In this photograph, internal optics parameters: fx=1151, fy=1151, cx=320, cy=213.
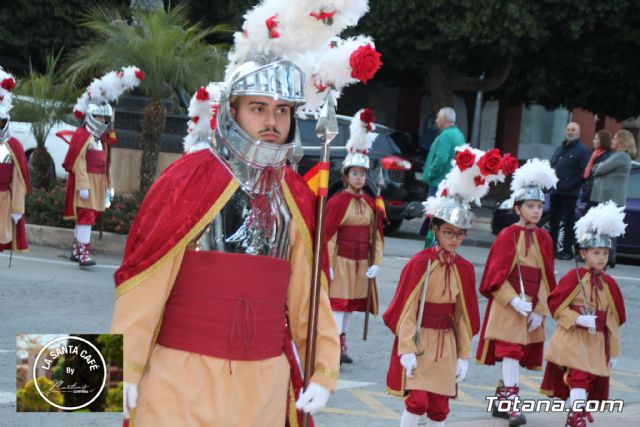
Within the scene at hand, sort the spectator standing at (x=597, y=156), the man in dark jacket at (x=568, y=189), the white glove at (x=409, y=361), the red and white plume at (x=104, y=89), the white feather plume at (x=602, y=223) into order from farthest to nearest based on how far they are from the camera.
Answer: the man in dark jacket at (x=568, y=189) < the spectator standing at (x=597, y=156) < the red and white plume at (x=104, y=89) < the white feather plume at (x=602, y=223) < the white glove at (x=409, y=361)

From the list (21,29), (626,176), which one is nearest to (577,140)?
(626,176)

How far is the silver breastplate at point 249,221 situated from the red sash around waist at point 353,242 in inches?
211

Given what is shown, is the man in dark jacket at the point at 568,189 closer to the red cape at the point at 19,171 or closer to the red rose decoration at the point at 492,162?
the red cape at the point at 19,171

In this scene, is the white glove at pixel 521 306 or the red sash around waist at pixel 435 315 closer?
the red sash around waist at pixel 435 315

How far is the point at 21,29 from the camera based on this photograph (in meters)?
28.3

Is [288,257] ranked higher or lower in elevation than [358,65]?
lower

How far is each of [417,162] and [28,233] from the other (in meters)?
8.58

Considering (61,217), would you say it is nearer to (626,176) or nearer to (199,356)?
(626,176)

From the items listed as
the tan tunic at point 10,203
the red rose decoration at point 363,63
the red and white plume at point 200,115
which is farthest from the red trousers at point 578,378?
the tan tunic at point 10,203

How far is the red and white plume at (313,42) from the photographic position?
441cm

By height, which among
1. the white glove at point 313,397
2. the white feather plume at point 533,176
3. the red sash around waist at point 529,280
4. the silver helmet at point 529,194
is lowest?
the white glove at point 313,397

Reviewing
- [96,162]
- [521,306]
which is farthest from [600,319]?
[96,162]

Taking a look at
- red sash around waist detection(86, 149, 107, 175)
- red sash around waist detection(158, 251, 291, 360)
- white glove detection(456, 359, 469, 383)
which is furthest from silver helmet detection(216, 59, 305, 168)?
red sash around waist detection(86, 149, 107, 175)

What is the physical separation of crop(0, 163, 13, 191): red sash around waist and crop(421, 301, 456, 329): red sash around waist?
18.6 ft
